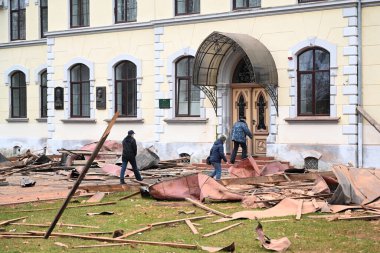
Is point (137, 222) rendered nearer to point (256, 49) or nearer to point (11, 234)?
point (11, 234)

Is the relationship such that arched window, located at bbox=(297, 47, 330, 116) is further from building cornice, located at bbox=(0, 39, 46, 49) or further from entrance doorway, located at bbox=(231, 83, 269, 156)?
building cornice, located at bbox=(0, 39, 46, 49)

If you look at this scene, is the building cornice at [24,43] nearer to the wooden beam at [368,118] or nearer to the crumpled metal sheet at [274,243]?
the wooden beam at [368,118]

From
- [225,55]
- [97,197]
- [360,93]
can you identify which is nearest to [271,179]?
[97,197]

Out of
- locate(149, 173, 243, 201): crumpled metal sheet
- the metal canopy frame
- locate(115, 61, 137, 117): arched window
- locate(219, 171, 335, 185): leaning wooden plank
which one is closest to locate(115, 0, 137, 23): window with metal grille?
locate(115, 61, 137, 117): arched window

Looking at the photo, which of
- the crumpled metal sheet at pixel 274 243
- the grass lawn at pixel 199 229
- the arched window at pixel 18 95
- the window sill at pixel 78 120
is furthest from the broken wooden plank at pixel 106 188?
the arched window at pixel 18 95

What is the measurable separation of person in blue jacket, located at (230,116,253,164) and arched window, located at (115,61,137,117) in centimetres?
586

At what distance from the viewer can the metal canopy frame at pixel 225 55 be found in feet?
80.8

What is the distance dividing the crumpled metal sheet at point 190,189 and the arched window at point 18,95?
19392mm

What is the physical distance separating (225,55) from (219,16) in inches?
55.2

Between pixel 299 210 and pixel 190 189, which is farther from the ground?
pixel 190 189

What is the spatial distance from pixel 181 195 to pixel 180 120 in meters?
10.3

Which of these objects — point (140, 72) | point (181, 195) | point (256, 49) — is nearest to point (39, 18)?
point (140, 72)

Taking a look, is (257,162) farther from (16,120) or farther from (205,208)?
(16,120)

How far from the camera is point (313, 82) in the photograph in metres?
24.8
